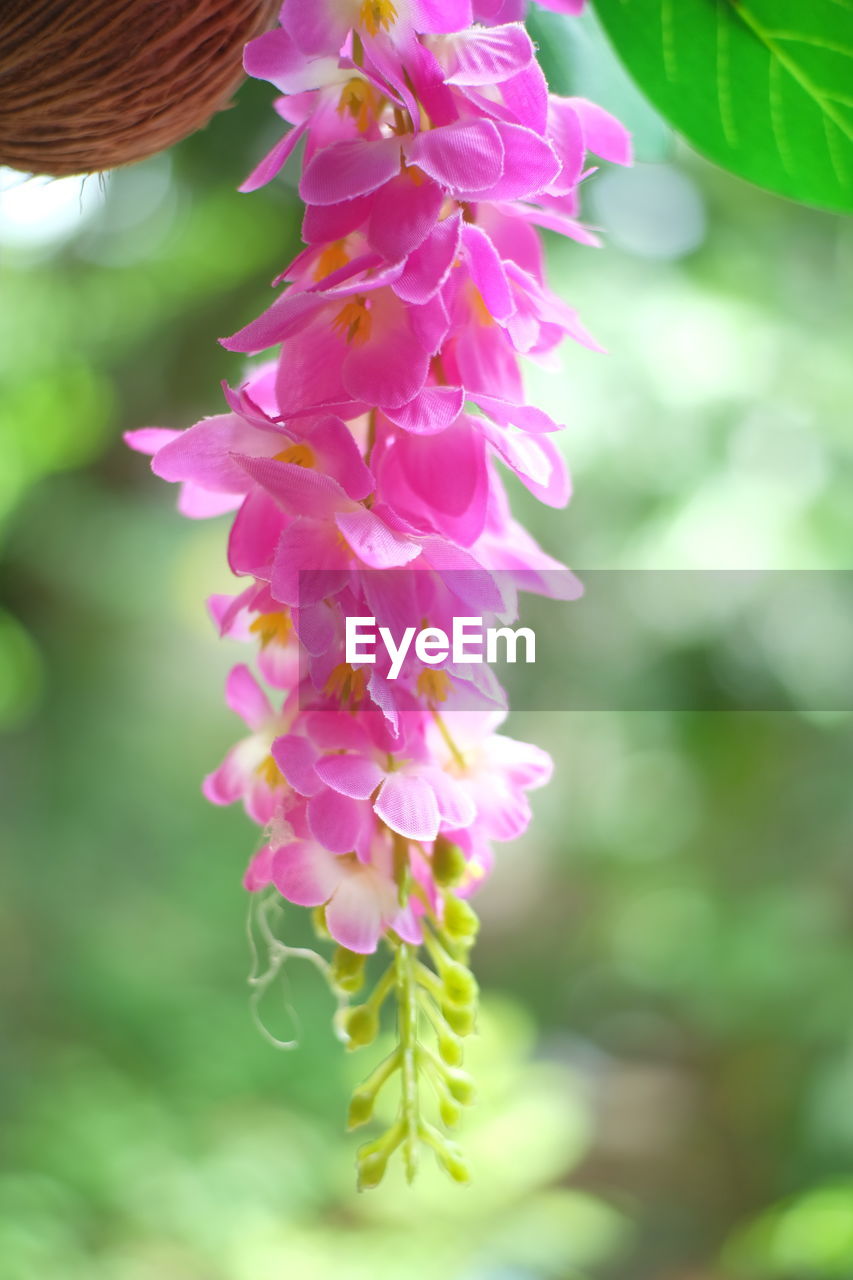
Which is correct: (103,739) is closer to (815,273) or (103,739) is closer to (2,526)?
(2,526)

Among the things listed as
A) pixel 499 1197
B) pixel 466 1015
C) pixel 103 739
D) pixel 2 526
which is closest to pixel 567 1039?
pixel 499 1197

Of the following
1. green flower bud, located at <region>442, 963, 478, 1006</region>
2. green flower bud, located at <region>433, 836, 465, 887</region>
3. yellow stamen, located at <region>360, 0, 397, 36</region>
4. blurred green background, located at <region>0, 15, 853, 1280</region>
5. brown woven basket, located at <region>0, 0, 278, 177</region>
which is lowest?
green flower bud, located at <region>442, 963, 478, 1006</region>

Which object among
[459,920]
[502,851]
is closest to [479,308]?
[459,920]

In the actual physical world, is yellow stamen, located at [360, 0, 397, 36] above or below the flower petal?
above

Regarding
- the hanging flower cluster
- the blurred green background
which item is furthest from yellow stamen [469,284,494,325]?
the blurred green background

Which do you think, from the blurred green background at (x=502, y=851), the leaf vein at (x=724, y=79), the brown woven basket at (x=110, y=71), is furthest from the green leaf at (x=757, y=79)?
the blurred green background at (x=502, y=851)

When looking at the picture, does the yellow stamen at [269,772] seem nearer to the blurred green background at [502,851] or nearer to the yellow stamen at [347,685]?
the yellow stamen at [347,685]

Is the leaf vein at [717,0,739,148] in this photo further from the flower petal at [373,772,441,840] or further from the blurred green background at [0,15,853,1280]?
the blurred green background at [0,15,853,1280]
